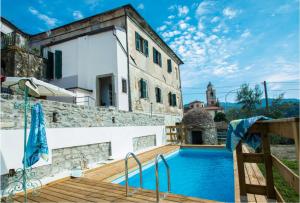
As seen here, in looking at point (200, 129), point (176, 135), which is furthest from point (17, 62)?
point (200, 129)

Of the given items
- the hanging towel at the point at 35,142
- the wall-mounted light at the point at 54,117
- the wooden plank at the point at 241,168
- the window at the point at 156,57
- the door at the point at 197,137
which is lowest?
the door at the point at 197,137

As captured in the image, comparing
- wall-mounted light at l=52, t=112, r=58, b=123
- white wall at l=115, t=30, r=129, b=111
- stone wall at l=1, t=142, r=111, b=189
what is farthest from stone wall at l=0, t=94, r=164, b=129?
white wall at l=115, t=30, r=129, b=111

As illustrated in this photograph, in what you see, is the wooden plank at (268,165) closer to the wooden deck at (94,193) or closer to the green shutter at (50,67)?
the wooden deck at (94,193)

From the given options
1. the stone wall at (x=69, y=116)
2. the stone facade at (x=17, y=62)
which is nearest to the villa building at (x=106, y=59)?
the stone facade at (x=17, y=62)

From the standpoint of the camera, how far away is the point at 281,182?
5238mm

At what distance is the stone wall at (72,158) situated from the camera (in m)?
5.56

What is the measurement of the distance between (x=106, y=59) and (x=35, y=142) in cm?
831

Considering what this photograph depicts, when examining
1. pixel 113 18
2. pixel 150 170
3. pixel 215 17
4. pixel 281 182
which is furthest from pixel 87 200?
pixel 113 18

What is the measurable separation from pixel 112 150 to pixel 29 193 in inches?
178

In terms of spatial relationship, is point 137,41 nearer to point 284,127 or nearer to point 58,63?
point 58,63

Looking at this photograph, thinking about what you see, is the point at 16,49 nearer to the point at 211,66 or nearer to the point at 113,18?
the point at 113,18

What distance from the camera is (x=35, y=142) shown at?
4.28 m

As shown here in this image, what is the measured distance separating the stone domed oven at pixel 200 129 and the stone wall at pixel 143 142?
469 cm

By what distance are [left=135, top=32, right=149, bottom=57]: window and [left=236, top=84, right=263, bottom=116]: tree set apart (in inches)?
648
